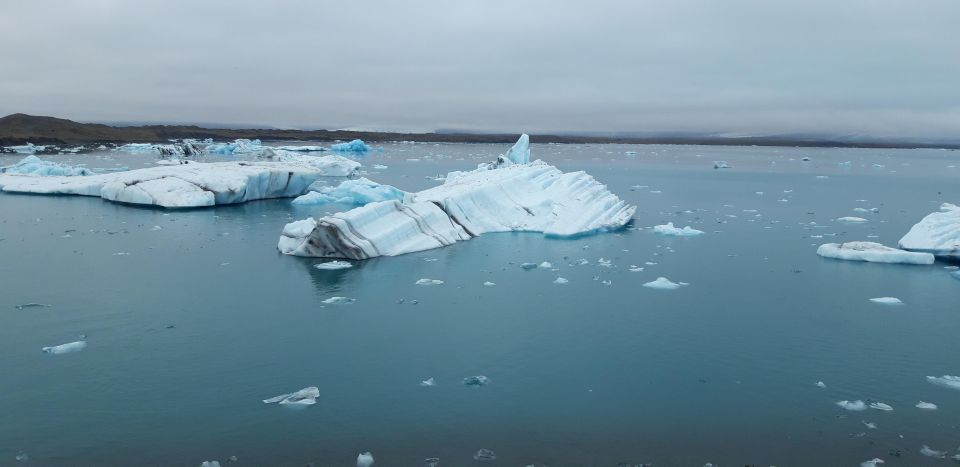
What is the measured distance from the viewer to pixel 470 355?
18.0 ft

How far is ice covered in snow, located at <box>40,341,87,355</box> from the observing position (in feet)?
17.6

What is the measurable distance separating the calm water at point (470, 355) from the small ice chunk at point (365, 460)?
2.8 inches

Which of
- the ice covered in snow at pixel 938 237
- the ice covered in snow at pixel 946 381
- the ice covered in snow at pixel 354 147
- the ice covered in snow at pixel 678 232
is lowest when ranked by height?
the ice covered in snow at pixel 946 381

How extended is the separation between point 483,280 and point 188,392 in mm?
4033

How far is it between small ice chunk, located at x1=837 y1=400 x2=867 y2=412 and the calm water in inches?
5.8

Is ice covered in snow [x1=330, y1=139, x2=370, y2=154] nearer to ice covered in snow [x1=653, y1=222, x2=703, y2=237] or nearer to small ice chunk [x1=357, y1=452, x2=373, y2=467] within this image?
ice covered in snow [x1=653, y1=222, x2=703, y2=237]

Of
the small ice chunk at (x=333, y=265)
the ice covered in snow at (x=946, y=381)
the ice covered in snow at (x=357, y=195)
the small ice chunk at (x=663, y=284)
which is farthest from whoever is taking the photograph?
the ice covered in snow at (x=357, y=195)

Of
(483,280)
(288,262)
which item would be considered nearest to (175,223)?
(288,262)

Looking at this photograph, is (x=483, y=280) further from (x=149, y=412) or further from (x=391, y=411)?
(x=149, y=412)

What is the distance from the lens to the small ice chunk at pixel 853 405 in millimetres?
4598

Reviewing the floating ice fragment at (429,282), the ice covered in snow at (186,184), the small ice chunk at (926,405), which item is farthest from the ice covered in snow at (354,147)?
the small ice chunk at (926,405)

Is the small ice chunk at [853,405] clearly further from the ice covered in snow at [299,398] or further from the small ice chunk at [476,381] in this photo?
the ice covered in snow at [299,398]

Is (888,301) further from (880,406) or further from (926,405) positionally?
(880,406)

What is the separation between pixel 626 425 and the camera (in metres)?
4.30
